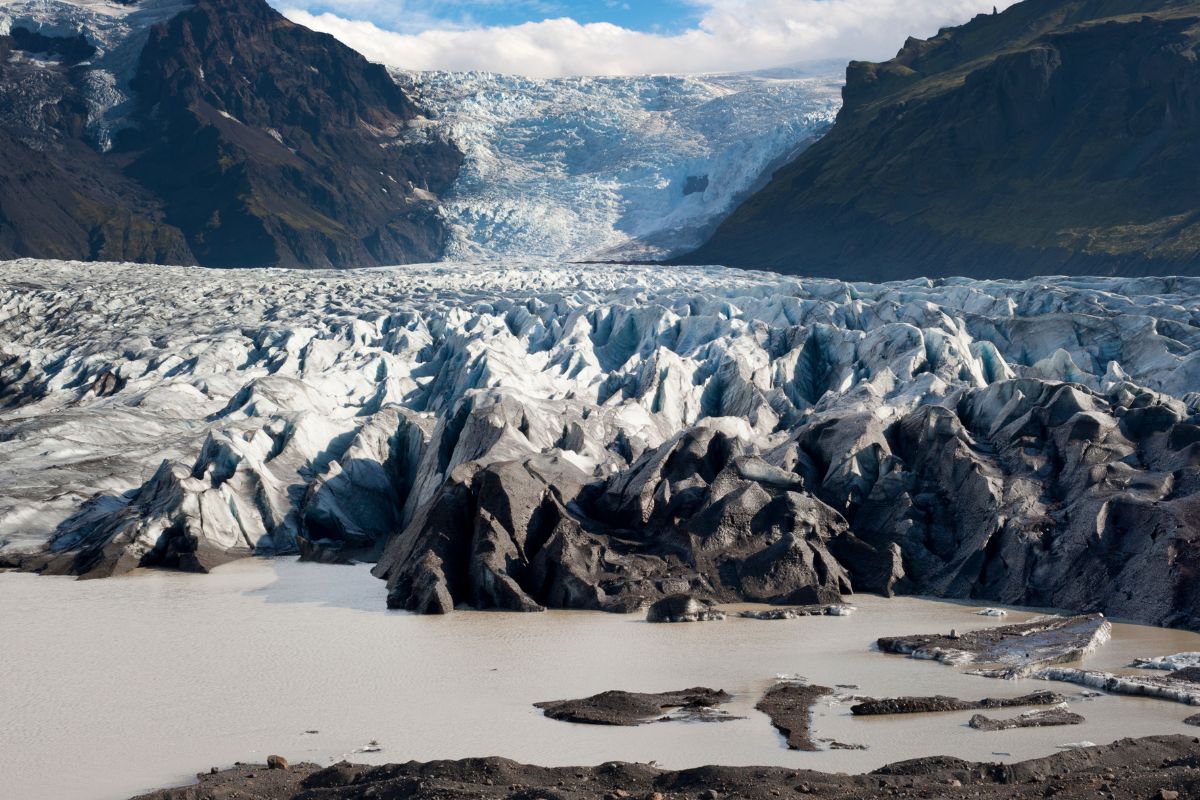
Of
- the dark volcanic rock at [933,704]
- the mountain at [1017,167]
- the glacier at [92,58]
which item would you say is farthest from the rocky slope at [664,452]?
the glacier at [92,58]

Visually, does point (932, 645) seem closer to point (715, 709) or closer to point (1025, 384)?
point (715, 709)

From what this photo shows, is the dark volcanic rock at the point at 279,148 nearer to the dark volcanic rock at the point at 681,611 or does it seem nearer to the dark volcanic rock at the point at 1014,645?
the dark volcanic rock at the point at 681,611

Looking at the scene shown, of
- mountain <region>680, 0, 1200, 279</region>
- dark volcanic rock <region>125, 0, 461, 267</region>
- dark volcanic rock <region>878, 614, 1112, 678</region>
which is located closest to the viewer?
dark volcanic rock <region>878, 614, 1112, 678</region>

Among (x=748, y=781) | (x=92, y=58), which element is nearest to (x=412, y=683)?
(x=748, y=781)

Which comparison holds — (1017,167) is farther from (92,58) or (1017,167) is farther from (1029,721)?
(92,58)

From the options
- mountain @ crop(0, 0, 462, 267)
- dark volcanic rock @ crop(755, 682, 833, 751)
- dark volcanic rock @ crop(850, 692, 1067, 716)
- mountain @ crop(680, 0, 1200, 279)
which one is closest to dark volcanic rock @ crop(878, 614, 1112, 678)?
dark volcanic rock @ crop(850, 692, 1067, 716)

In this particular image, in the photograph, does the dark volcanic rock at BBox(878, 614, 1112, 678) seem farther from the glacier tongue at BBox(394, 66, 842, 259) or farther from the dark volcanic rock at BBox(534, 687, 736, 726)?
the glacier tongue at BBox(394, 66, 842, 259)
